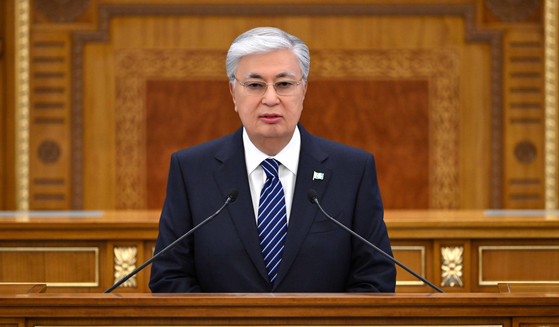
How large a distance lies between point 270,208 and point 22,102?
3.64 meters

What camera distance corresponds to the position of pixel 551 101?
492 centimetres

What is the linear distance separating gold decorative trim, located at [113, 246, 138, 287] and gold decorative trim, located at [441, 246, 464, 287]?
1.54 m

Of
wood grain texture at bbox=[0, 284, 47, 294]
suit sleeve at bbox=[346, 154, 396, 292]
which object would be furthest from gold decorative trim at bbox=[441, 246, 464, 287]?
wood grain texture at bbox=[0, 284, 47, 294]

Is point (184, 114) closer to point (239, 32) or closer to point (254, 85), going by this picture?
point (239, 32)

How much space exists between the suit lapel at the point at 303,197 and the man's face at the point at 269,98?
133 millimetres

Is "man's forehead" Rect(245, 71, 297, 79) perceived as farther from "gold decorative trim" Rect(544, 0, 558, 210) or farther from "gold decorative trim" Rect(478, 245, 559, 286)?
"gold decorative trim" Rect(544, 0, 558, 210)

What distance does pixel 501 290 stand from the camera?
63.8 inches

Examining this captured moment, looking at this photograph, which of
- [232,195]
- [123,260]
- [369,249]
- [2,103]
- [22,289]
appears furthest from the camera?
[2,103]

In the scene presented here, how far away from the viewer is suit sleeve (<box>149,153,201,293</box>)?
186 centimetres

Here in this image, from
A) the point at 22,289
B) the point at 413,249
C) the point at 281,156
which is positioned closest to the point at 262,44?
the point at 281,156

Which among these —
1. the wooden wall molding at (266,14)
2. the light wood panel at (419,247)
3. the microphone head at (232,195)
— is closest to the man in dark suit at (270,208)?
the microphone head at (232,195)

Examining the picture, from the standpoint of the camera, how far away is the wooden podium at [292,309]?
1.43 metres

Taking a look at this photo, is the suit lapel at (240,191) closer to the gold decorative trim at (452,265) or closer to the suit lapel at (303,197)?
the suit lapel at (303,197)

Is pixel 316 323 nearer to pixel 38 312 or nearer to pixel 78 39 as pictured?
pixel 38 312
